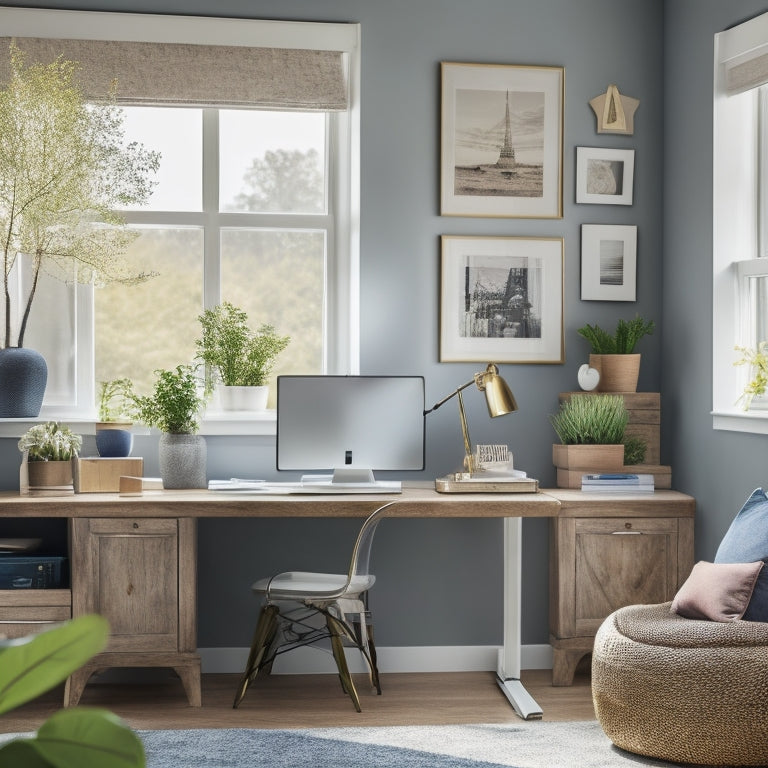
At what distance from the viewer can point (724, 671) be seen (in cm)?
258

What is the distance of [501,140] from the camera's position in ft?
12.6

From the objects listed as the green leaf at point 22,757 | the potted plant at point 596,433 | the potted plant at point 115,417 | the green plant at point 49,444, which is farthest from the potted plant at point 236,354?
the green leaf at point 22,757

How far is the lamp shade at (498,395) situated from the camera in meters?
3.43

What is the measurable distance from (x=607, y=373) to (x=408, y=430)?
89 centimetres

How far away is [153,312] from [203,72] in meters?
0.99

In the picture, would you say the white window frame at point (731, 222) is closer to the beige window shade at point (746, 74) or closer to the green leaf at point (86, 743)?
the beige window shade at point (746, 74)

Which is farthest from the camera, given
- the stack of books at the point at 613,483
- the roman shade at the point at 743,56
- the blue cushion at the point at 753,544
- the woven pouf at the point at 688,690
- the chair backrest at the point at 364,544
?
the stack of books at the point at 613,483

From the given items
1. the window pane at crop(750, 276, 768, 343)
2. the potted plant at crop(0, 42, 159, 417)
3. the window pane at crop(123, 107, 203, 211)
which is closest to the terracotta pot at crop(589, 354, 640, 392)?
the window pane at crop(750, 276, 768, 343)

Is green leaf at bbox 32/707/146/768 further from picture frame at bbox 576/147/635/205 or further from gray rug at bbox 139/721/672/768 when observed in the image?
picture frame at bbox 576/147/635/205

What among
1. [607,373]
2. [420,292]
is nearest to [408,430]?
[420,292]

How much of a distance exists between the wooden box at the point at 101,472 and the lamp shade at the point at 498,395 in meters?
1.31

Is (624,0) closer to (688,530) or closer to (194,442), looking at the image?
(688,530)

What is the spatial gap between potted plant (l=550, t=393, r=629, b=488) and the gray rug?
100cm

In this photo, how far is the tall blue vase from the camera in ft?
11.8
